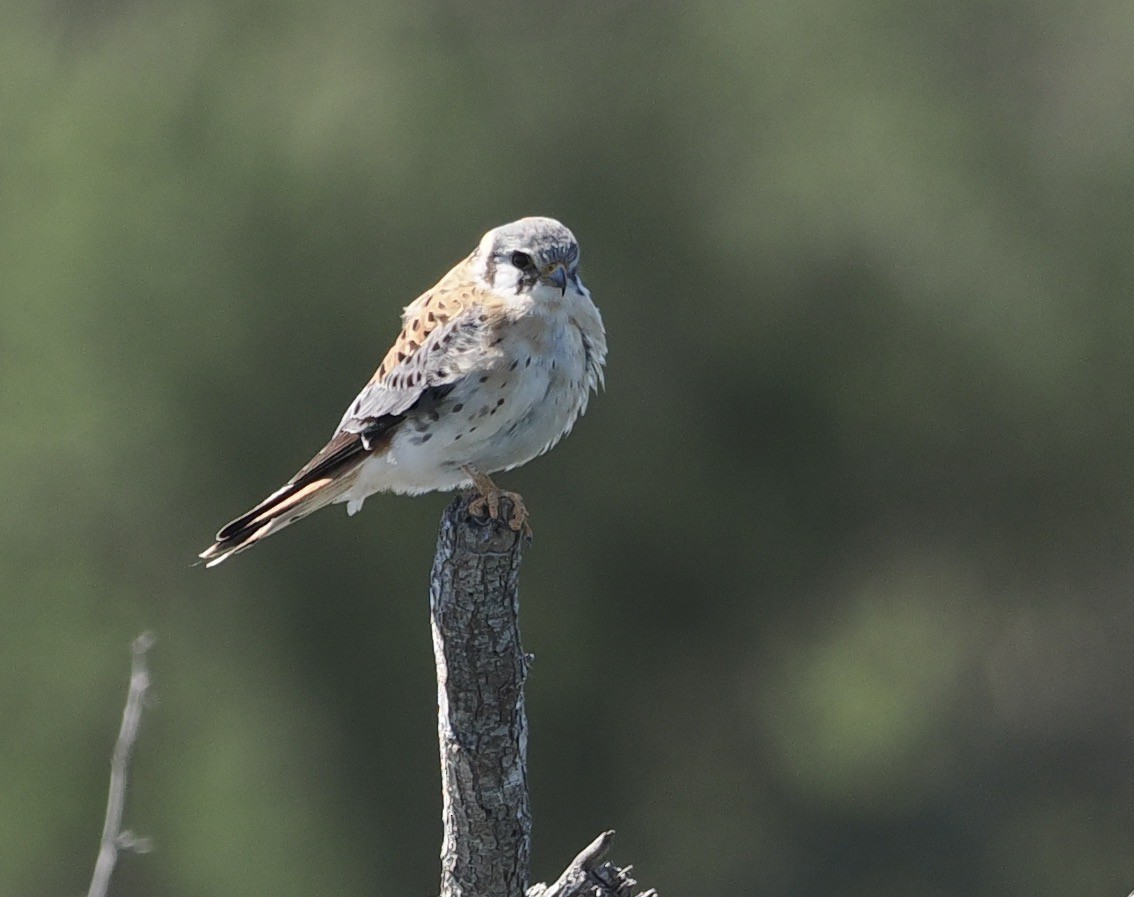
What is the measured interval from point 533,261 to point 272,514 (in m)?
0.75

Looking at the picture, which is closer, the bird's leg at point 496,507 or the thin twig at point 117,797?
the thin twig at point 117,797

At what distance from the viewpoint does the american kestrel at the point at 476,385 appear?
10.6 ft

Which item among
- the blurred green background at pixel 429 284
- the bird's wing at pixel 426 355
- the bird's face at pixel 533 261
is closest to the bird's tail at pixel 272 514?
the bird's wing at pixel 426 355

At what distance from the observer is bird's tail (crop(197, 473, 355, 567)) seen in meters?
3.36

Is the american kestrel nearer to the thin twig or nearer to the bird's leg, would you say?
the bird's leg

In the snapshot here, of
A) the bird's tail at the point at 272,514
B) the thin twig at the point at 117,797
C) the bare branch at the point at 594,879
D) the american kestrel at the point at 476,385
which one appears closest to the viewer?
the thin twig at the point at 117,797

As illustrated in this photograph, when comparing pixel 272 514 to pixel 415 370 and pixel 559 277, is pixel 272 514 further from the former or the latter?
pixel 559 277

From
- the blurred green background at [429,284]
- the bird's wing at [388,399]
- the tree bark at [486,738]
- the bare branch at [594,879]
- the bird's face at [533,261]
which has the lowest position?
the bare branch at [594,879]

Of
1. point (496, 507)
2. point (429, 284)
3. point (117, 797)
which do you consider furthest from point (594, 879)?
point (429, 284)

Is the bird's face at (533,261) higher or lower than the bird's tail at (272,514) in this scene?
higher

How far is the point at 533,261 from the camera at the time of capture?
332cm

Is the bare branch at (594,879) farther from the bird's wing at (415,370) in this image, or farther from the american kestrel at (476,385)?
the bird's wing at (415,370)

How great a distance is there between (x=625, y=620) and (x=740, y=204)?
1.91 meters

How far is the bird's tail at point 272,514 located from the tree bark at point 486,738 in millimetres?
843
